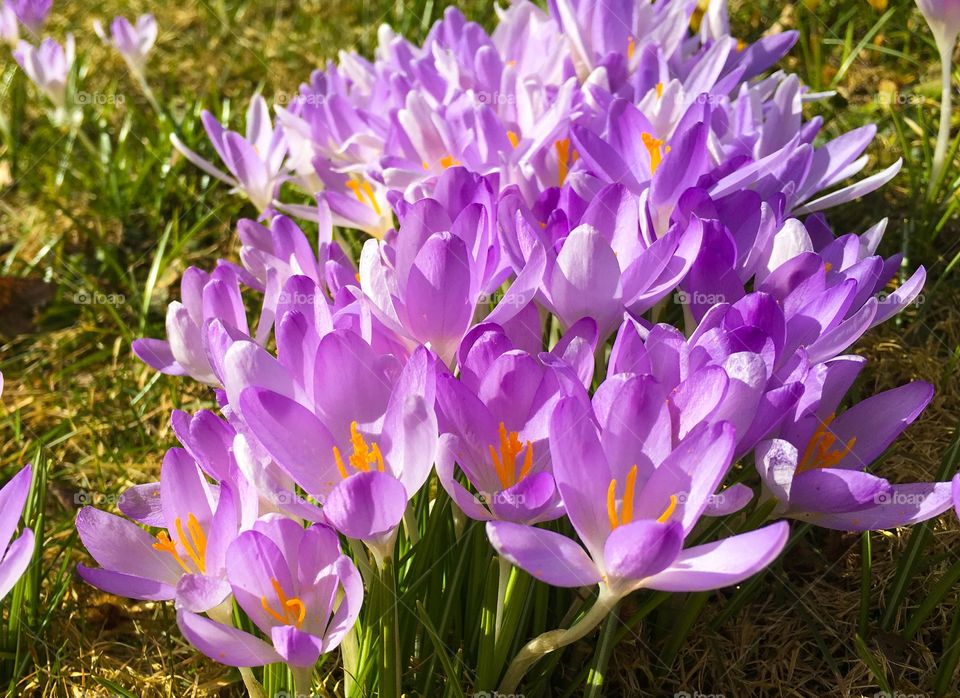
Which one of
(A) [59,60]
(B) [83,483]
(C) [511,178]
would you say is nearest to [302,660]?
(C) [511,178]

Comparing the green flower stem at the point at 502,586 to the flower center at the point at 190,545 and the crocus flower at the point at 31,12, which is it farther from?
the crocus flower at the point at 31,12

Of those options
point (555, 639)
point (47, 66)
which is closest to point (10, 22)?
point (47, 66)

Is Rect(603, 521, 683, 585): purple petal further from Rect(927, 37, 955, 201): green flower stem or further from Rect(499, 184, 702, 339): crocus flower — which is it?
Rect(927, 37, 955, 201): green flower stem

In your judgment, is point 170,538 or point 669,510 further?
point 170,538

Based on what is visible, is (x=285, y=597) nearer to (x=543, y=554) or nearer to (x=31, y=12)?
(x=543, y=554)

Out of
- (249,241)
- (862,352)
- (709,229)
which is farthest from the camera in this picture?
(862,352)

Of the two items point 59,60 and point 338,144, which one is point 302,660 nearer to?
point 338,144

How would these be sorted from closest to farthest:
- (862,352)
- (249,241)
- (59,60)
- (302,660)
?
(302,660) < (249,241) < (862,352) < (59,60)
